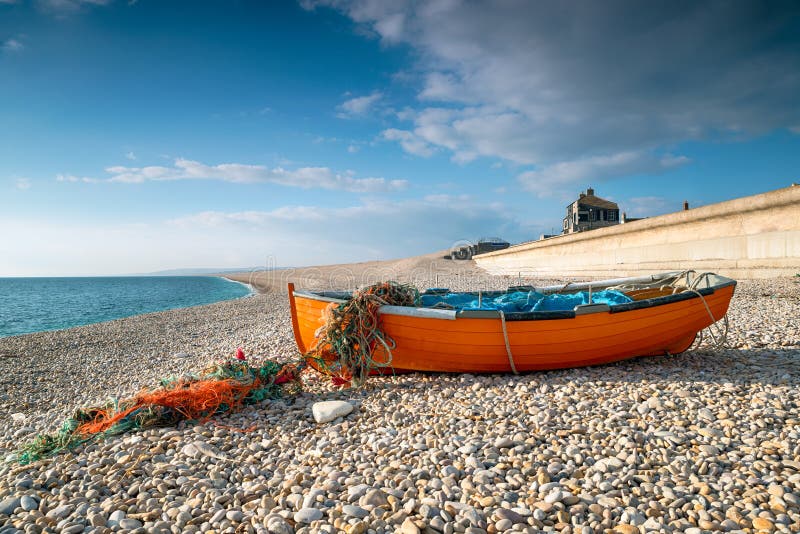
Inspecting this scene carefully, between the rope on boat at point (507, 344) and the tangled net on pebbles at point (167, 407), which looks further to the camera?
the rope on boat at point (507, 344)

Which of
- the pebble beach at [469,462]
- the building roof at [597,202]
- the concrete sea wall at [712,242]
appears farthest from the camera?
the building roof at [597,202]

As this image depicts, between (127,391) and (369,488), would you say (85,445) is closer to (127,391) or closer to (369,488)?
(369,488)

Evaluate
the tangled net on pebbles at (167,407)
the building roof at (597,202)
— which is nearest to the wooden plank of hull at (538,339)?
the tangled net on pebbles at (167,407)

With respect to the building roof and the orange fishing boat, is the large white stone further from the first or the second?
the building roof

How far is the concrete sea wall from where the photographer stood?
1039 cm

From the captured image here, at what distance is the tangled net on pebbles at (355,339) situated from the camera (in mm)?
5145

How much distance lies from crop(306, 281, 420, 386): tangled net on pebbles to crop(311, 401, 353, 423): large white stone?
0.85 m

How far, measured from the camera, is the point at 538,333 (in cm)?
486

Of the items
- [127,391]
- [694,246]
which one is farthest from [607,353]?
[694,246]

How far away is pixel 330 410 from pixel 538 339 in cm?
258

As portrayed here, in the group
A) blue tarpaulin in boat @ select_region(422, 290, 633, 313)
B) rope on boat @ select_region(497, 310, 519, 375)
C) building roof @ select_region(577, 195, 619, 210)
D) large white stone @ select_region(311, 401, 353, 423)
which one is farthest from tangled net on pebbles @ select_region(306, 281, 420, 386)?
building roof @ select_region(577, 195, 619, 210)

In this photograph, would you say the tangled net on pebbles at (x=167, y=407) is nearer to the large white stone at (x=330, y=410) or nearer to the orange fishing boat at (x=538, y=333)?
the large white stone at (x=330, y=410)

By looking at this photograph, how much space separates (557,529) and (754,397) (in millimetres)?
2937

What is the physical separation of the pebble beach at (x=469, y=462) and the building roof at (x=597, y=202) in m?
36.6
